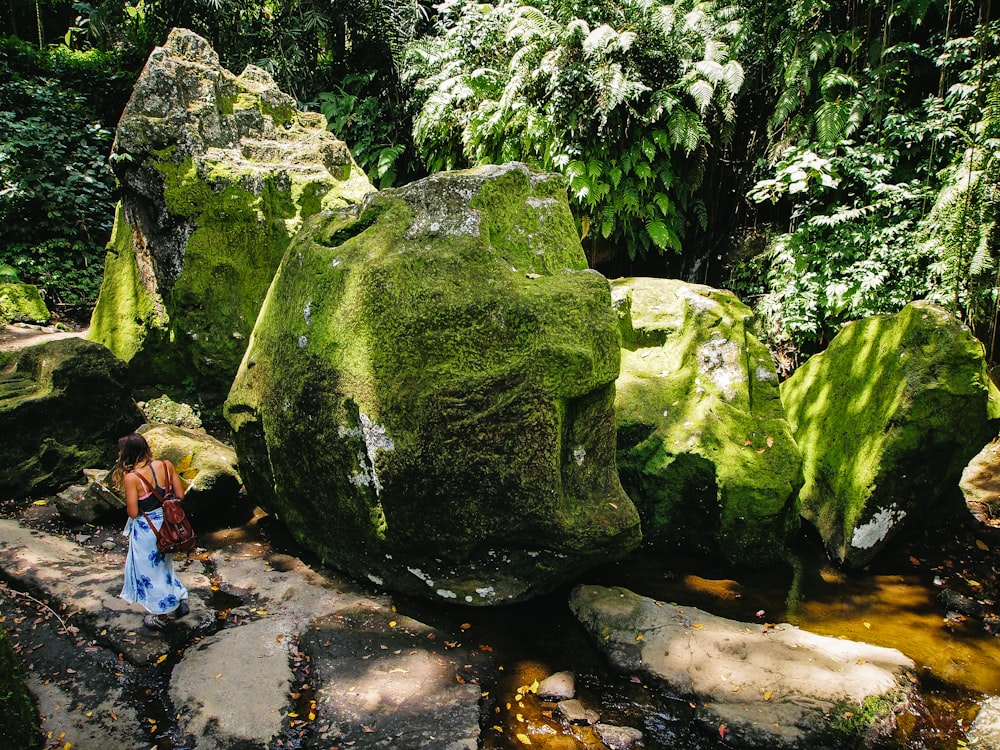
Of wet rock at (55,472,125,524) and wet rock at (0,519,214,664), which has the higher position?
wet rock at (55,472,125,524)

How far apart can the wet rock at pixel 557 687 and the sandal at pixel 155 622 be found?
2.24 meters

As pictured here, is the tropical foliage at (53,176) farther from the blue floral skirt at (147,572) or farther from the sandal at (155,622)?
the sandal at (155,622)

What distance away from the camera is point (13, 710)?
9.04 feet

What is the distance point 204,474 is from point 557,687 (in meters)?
3.18

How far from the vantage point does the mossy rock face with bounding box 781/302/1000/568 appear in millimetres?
4910

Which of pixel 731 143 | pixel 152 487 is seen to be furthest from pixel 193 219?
Answer: pixel 731 143

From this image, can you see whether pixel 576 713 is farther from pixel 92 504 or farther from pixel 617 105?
pixel 617 105

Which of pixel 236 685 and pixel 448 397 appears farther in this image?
pixel 448 397

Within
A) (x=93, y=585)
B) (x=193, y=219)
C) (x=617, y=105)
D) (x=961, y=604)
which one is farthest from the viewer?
(x=617, y=105)

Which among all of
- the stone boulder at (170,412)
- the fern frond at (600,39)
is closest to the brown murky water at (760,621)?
the stone boulder at (170,412)

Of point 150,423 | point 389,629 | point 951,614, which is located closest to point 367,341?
point 389,629

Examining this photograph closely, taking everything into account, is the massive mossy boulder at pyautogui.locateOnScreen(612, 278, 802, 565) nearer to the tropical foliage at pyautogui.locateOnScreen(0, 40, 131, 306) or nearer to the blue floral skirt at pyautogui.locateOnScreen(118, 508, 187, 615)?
the blue floral skirt at pyautogui.locateOnScreen(118, 508, 187, 615)

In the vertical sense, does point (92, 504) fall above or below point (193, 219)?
below

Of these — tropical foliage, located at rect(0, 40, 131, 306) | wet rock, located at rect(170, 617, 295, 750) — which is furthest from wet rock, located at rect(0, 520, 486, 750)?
tropical foliage, located at rect(0, 40, 131, 306)
